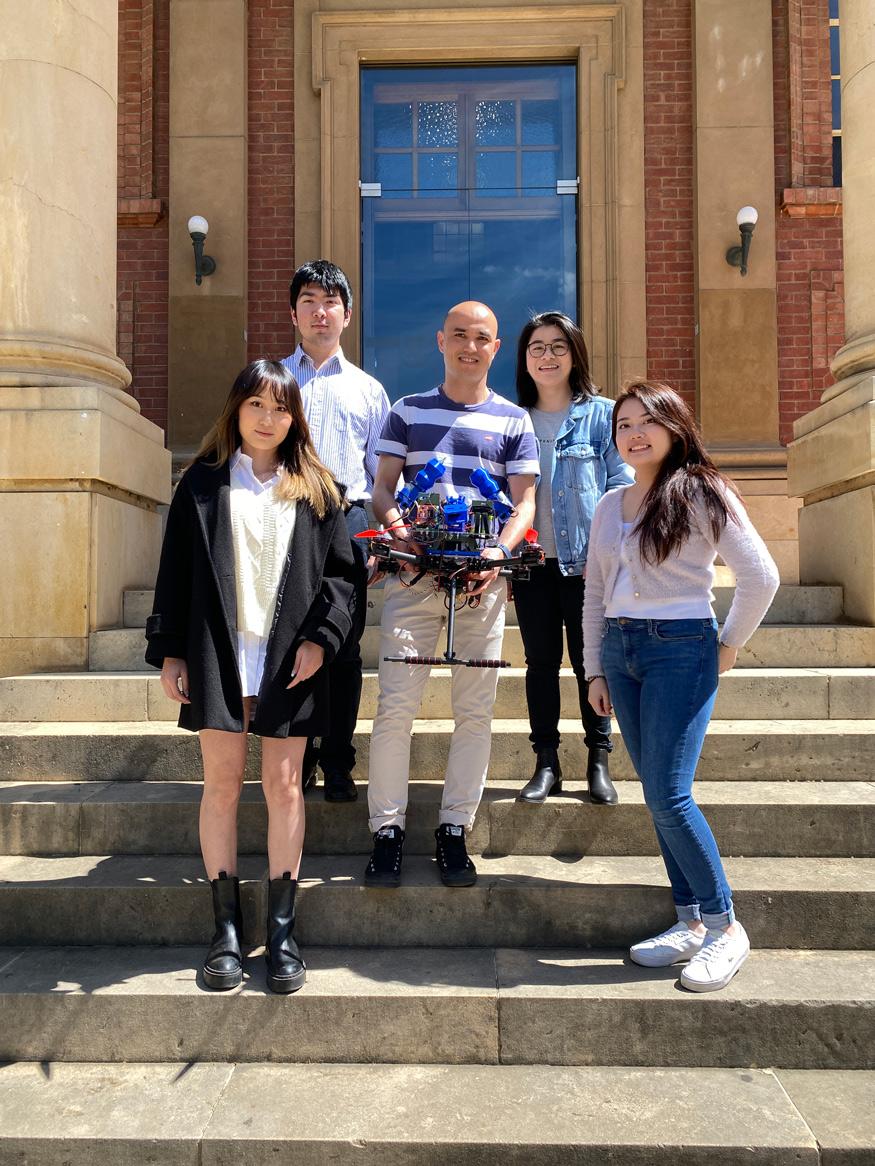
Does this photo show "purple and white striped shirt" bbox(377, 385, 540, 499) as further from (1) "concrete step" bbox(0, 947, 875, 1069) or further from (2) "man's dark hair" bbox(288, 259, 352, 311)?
(1) "concrete step" bbox(0, 947, 875, 1069)

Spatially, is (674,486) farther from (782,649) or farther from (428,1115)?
(782,649)

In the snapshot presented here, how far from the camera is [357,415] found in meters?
3.89

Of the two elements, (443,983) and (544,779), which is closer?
(443,983)

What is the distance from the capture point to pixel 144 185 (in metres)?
8.80

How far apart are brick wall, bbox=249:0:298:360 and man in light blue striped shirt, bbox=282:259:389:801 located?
5.21 m

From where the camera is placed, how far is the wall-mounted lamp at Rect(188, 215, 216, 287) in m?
8.41

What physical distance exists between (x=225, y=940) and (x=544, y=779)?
1368mm

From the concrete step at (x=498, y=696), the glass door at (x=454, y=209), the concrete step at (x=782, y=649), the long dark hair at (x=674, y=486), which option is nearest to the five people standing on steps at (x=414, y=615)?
the long dark hair at (x=674, y=486)

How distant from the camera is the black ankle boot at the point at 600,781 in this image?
3725 mm

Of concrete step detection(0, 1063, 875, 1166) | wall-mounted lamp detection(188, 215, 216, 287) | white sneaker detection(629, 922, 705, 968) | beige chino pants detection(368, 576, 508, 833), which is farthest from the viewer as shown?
wall-mounted lamp detection(188, 215, 216, 287)

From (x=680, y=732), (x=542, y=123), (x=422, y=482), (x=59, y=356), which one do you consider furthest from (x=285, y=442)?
(x=542, y=123)

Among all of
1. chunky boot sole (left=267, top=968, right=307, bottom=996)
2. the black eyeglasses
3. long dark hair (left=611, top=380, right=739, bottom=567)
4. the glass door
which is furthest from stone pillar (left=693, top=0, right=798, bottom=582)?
chunky boot sole (left=267, top=968, right=307, bottom=996)

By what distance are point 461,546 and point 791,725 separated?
211cm

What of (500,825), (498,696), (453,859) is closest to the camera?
(453,859)
